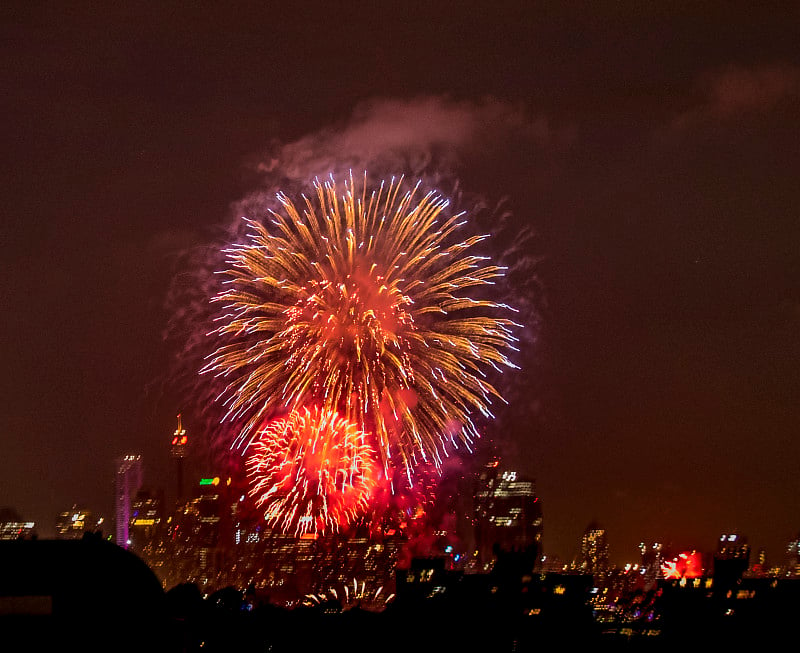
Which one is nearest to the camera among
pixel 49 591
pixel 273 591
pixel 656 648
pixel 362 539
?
pixel 49 591

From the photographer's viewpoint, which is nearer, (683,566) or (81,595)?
(81,595)

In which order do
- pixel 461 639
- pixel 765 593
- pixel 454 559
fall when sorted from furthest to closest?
pixel 454 559 → pixel 765 593 → pixel 461 639

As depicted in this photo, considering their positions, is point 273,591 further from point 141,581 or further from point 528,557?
point 141,581

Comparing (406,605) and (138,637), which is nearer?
(138,637)

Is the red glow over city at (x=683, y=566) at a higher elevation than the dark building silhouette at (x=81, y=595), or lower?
higher

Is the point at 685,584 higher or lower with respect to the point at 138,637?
higher

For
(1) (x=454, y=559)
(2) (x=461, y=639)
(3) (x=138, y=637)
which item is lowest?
(3) (x=138, y=637)

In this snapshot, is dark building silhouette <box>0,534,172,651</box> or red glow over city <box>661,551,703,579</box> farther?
red glow over city <box>661,551,703,579</box>

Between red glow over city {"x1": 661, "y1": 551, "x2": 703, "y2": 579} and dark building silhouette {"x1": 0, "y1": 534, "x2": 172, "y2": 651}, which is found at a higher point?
red glow over city {"x1": 661, "y1": 551, "x2": 703, "y2": 579}

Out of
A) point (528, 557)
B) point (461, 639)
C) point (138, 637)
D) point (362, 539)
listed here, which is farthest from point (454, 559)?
point (138, 637)

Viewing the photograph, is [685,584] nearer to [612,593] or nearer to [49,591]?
[612,593]

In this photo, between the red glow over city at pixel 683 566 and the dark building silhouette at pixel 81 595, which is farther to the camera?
the red glow over city at pixel 683 566
